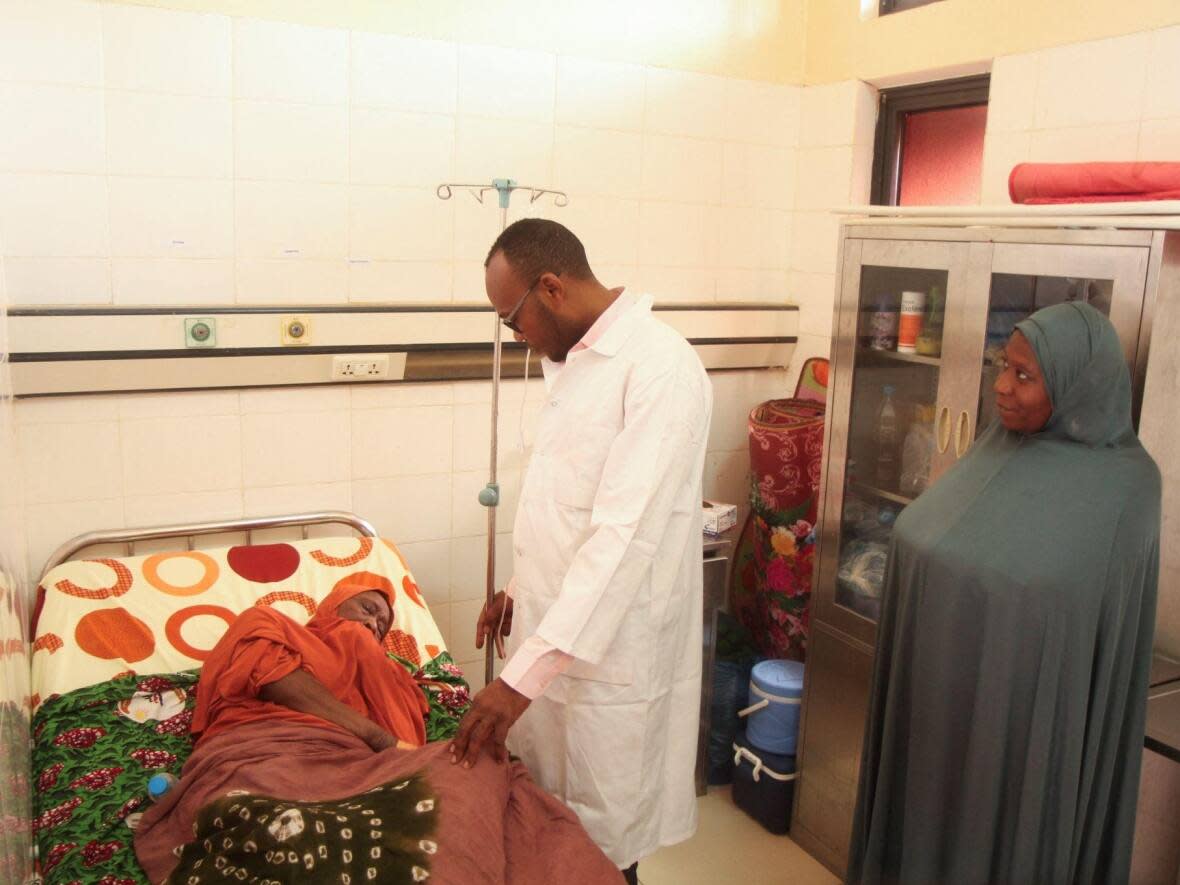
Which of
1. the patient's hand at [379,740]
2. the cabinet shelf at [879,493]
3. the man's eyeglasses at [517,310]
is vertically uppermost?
the man's eyeglasses at [517,310]

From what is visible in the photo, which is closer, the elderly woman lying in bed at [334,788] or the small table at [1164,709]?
the elderly woman lying in bed at [334,788]

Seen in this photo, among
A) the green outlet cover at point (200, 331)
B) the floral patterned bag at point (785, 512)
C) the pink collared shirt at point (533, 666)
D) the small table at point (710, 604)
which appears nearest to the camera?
the pink collared shirt at point (533, 666)

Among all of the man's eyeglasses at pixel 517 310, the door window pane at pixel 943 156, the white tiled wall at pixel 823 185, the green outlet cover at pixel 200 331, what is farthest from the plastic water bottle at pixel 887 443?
the green outlet cover at pixel 200 331

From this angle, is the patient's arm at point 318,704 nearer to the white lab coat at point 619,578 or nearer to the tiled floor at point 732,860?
the white lab coat at point 619,578

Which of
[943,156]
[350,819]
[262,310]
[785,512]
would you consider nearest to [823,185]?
[943,156]

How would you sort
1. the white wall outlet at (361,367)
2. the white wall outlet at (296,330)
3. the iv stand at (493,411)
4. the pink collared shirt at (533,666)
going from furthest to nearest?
the white wall outlet at (361,367), the white wall outlet at (296,330), the iv stand at (493,411), the pink collared shirt at (533,666)

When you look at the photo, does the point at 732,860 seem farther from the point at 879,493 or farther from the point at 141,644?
the point at 141,644

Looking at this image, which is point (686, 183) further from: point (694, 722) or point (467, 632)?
point (694, 722)

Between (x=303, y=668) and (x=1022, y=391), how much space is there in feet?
5.40

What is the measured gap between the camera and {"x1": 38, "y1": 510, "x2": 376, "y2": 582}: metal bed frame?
2789 millimetres

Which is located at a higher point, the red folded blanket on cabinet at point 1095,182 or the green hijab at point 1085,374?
the red folded blanket on cabinet at point 1095,182

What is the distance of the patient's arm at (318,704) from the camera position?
2.29 meters

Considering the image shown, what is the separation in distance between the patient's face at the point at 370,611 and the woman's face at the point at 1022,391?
5.13 ft

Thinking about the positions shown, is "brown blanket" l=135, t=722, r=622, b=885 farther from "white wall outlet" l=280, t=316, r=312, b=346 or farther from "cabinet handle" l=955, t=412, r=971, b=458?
"cabinet handle" l=955, t=412, r=971, b=458
